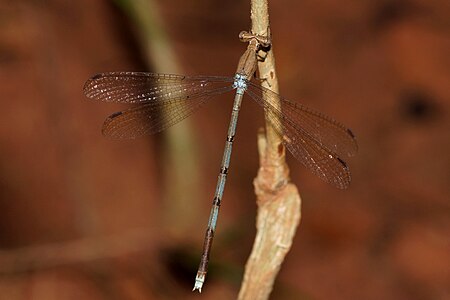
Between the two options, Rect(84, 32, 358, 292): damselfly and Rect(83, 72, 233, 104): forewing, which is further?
Rect(83, 72, 233, 104): forewing

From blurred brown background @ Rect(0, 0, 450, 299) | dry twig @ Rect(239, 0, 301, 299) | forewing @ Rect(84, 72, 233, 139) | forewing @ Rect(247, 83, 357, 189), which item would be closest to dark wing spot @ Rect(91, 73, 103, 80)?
forewing @ Rect(84, 72, 233, 139)

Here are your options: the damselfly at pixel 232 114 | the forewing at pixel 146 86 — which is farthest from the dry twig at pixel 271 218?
the forewing at pixel 146 86

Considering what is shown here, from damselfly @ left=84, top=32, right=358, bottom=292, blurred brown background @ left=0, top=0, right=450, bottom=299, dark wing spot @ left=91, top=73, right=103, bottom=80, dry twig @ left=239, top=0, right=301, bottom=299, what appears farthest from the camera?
blurred brown background @ left=0, top=0, right=450, bottom=299

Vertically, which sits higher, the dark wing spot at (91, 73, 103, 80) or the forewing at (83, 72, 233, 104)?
the forewing at (83, 72, 233, 104)

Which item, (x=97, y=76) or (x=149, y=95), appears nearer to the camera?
(x=97, y=76)

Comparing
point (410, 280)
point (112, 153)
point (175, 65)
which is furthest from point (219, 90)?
point (410, 280)

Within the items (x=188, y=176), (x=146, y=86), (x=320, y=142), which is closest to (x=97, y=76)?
(x=146, y=86)

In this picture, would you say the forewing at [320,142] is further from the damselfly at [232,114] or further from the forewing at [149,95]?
the forewing at [149,95]

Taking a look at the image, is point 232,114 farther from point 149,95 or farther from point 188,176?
point 188,176

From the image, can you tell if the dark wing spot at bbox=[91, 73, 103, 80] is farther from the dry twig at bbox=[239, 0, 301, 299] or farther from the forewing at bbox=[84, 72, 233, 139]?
the dry twig at bbox=[239, 0, 301, 299]

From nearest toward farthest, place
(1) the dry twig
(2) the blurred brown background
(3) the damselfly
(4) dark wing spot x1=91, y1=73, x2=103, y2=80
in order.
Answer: (1) the dry twig, (3) the damselfly, (4) dark wing spot x1=91, y1=73, x2=103, y2=80, (2) the blurred brown background
